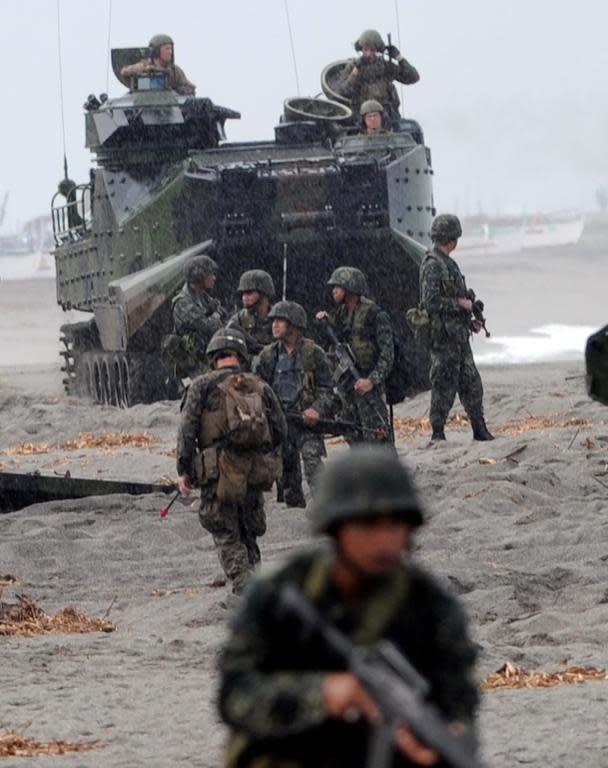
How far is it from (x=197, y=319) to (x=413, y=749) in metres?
12.0

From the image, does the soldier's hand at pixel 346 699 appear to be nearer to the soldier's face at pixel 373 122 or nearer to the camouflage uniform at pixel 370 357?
the camouflage uniform at pixel 370 357

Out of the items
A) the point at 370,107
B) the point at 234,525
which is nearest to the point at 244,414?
the point at 234,525

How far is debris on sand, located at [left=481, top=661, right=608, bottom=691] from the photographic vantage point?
8.49 meters

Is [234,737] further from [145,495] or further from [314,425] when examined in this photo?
[145,495]

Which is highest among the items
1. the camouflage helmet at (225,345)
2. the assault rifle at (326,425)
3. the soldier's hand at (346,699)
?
the soldier's hand at (346,699)

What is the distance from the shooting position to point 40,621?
10.8 m

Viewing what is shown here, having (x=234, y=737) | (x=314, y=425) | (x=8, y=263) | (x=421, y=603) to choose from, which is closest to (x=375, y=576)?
(x=421, y=603)

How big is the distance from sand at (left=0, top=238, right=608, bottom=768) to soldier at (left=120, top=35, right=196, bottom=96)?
4686 mm

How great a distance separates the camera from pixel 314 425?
1384 cm

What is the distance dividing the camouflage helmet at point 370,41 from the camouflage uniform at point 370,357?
26.9 ft

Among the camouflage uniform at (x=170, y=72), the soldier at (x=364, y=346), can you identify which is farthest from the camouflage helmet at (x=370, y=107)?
the soldier at (x=364, y=346)

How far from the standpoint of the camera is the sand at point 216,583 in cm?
782

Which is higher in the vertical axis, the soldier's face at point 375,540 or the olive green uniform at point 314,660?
the soldier's face at point 375,540

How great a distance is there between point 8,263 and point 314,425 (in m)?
99.9
